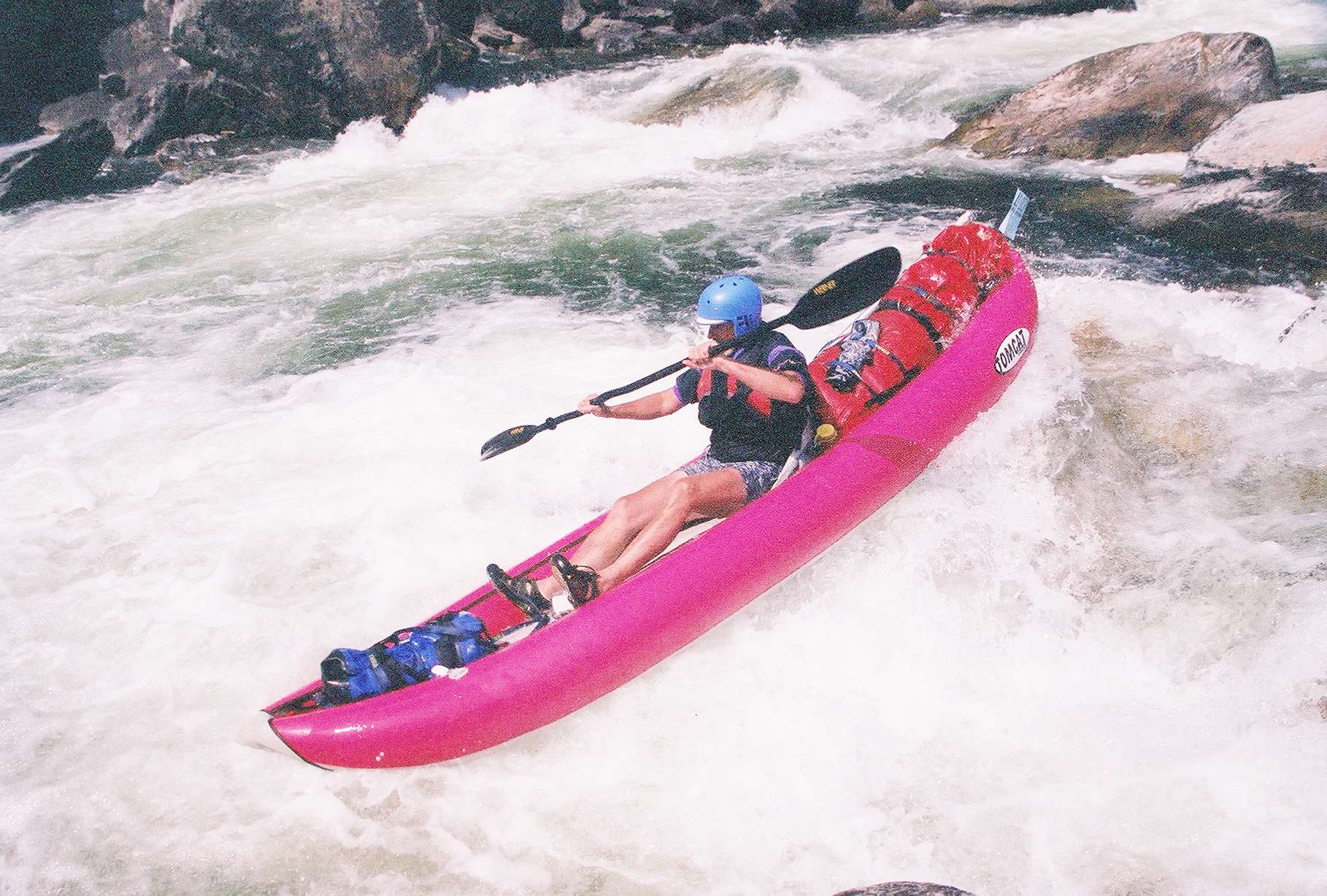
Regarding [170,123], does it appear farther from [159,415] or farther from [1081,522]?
[1081,522]

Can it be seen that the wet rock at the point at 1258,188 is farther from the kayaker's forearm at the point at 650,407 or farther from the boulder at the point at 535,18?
the boulder at the point at 535,18

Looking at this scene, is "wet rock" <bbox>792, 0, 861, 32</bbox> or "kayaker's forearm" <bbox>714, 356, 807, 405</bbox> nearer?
"kayaker's forearm" <bbox>714, 356, 807, 405</bbox>

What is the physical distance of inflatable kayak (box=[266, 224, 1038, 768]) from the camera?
2764 mm

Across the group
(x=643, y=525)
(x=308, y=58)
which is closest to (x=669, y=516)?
(x=643, y=525)

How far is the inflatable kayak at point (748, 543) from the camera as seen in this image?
276 cm

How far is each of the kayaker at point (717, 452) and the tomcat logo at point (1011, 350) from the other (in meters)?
1.21

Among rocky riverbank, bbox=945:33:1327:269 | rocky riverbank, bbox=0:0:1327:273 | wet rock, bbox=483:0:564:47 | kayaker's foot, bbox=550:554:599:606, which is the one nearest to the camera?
kayaker's foot, bbox=550:554:599:606

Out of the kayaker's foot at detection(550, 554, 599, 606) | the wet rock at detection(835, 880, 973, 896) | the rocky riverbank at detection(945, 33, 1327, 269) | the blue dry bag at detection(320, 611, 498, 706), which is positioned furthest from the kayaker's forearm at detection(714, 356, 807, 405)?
the rocky riverbank at detection(945, 33, 1327, 269)

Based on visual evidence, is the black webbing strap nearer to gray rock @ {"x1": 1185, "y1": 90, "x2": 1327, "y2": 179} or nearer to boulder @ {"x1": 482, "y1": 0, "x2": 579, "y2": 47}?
gray rock @ {"x1": 1185, "y1": 90, "x2": 1327, "y2": 179}

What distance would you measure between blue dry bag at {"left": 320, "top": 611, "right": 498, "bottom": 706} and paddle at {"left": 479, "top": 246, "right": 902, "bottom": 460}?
86 centimetres

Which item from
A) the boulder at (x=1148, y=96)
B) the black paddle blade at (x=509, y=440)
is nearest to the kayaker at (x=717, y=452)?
the black paddle blade at (x=509, y=440)

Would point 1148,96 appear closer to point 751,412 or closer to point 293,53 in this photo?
point 751,412

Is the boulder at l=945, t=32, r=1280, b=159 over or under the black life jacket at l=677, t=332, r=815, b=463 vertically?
under

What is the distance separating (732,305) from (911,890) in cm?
193
